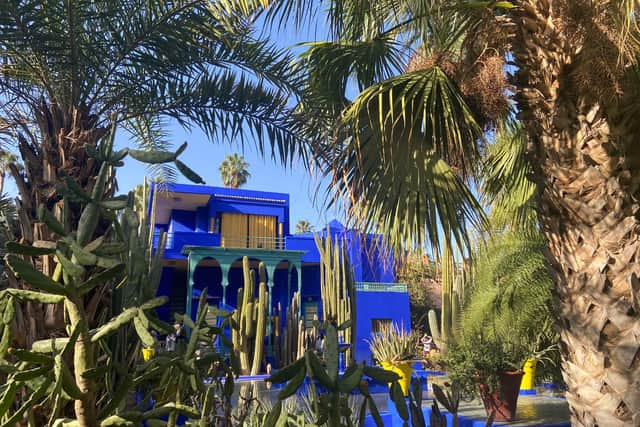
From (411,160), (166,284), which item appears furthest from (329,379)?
(166,284)

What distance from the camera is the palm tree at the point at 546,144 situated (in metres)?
3.05

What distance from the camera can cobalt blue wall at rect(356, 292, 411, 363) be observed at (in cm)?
1919

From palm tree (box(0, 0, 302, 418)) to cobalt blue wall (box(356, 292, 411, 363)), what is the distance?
47.9 ft

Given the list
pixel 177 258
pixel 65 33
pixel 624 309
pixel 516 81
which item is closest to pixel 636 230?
pixel 624 309

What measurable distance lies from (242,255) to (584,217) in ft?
51.1

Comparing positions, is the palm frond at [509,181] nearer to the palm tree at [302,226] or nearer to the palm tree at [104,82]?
the palm tree at [104,82]

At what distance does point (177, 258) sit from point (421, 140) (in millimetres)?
15364

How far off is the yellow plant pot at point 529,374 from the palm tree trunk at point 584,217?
18.1ft

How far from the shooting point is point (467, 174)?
4926mm

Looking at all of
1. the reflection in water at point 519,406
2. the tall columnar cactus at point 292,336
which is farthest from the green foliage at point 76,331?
the tall columnar cactus at point 292,336

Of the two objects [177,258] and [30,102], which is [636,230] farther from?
[177,258]

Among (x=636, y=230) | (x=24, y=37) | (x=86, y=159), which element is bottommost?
(x=636, y=230)

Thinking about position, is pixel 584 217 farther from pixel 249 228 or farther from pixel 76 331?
pixel 249 228

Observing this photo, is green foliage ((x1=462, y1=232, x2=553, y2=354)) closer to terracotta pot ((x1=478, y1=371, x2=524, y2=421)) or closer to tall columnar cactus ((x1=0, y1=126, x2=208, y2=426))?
terracotta pot ((x1=478, y1=371, x2=524, y2=421))
